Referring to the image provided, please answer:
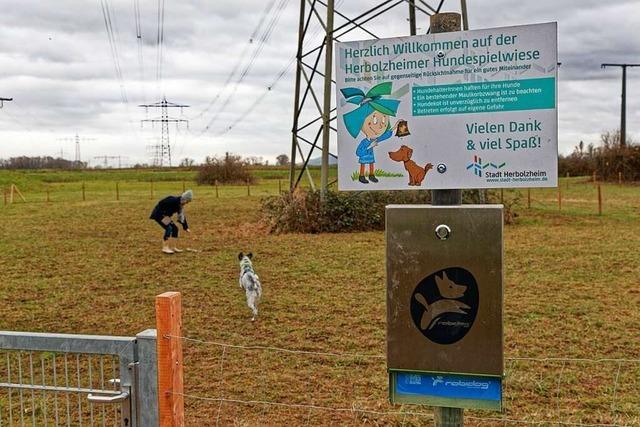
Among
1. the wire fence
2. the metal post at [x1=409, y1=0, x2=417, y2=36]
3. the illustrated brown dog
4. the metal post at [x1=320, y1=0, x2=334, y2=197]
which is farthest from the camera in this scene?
the metal post at [x1=409, y1=0, x2=417, y2=36]

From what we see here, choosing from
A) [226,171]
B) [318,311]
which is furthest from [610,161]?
[318,311]

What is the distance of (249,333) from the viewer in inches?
251

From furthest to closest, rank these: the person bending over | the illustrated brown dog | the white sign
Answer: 1. the person bending over
2. the illustrated brown dog
3. the white sign

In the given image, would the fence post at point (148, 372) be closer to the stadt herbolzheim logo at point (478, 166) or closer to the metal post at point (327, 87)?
the stadt herbolzheim logo at point (478, 166)

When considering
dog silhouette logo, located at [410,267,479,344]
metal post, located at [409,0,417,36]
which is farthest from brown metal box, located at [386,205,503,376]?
metal post, located at [409,0,417,36]

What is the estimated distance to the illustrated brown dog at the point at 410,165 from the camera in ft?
8.39

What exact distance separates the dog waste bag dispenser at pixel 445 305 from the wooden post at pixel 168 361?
0.89 meters

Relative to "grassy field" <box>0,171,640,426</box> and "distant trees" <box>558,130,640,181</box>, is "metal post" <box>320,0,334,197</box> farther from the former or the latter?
"distant trees" <box>558,130,640,181</box>

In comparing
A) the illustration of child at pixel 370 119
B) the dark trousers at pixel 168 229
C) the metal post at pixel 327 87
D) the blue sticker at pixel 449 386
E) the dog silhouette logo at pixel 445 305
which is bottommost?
the blue sticker at pixel 449 386

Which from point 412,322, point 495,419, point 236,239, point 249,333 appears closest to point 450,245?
point 412,322

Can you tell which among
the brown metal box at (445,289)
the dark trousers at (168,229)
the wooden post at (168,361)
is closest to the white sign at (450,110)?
Result: the brown metal box at (445,289)

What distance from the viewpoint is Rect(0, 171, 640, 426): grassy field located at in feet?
14.5

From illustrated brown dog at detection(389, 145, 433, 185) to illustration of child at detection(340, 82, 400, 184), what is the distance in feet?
0.27

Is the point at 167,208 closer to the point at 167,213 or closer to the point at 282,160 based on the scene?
the point at 167,213
